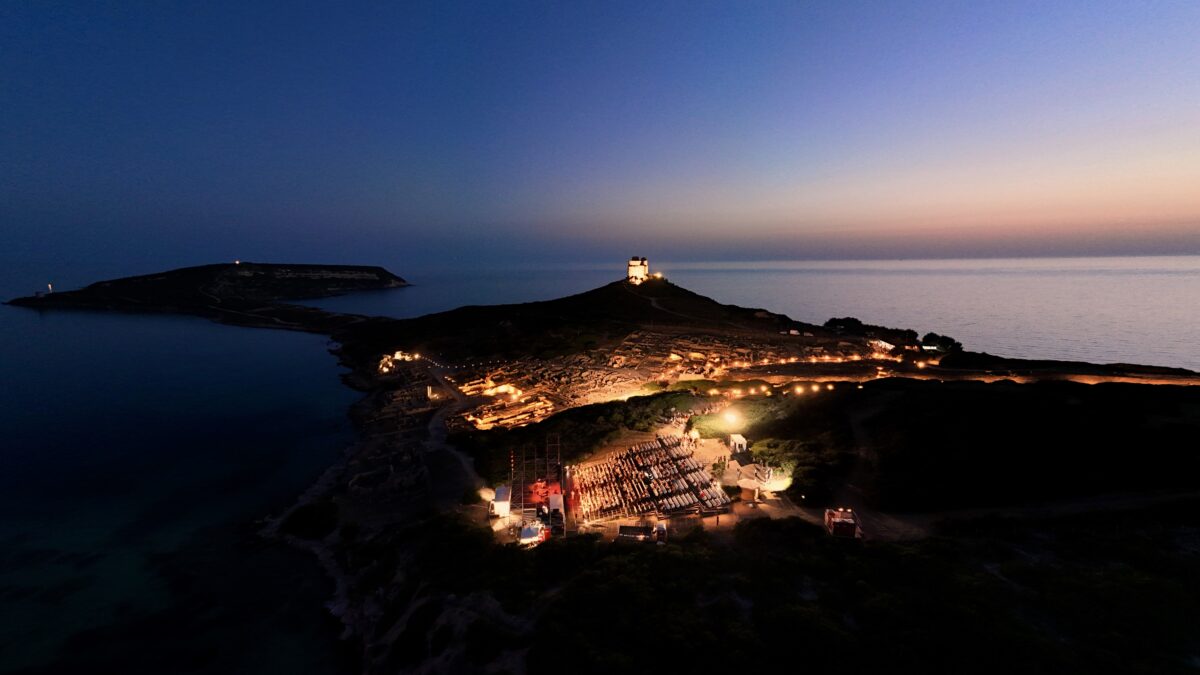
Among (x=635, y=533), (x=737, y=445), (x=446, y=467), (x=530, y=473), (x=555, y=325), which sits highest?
(x=555, y=325)

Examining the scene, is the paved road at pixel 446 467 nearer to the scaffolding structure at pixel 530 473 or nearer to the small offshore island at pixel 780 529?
the small offshore island at pixel 780 529

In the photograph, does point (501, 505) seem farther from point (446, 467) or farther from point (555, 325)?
point (555, 325)

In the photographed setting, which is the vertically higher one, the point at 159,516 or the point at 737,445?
the point at 737,445

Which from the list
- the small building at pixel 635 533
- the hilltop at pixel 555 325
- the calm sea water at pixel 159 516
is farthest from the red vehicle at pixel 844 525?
the hilltop at pixel 555 325

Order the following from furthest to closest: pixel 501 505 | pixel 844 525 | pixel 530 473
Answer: pixel 530 473 → pixel 501 505 → pixel 844 525

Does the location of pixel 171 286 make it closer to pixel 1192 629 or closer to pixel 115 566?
pixel 115 566

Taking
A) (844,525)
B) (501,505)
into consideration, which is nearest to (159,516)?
(501,505)

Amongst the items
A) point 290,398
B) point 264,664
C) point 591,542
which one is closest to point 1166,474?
point 591,542
